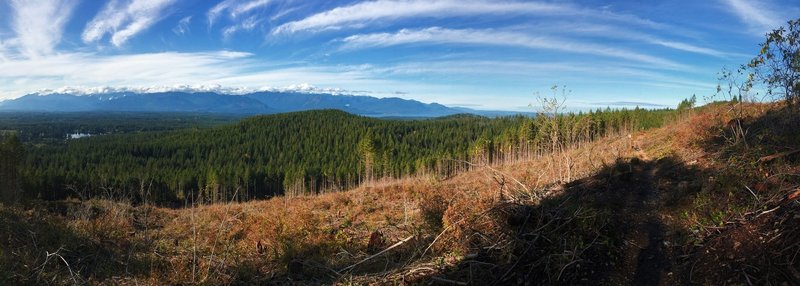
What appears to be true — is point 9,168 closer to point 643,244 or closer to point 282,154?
point 643,244

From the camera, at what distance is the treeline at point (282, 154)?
60.2 meters

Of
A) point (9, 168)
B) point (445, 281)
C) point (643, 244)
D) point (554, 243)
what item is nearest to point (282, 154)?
point (9, 168)

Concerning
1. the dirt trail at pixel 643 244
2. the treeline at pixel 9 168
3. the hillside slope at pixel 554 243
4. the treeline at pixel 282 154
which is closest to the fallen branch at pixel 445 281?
the hillside slope at pixel 554 243

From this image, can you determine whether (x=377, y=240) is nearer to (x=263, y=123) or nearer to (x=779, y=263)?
(x=779, y=263)

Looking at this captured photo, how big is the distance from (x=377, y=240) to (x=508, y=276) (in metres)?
3.55

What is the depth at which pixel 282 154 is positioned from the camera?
10912cm

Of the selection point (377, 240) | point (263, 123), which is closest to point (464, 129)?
point (263, 123)

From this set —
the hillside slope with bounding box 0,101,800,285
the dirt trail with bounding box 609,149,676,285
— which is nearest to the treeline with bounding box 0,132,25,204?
the hillside slope with bounding box 0,101,800,285

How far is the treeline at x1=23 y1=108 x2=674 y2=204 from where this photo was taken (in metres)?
60.2

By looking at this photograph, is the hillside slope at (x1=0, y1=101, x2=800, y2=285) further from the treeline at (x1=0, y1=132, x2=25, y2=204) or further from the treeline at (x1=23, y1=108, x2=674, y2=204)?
the treeline at (x1=23, y1=108, x2=674, y2=204)

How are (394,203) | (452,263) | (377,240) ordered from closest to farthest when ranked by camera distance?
1. (452,263)
2. (377,240)
3. (394,203)

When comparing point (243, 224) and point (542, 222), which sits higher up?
point (542, 222)

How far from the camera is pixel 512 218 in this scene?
5461 millimetres

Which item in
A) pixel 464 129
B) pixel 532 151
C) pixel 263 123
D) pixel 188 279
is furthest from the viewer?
pixel 263 123
